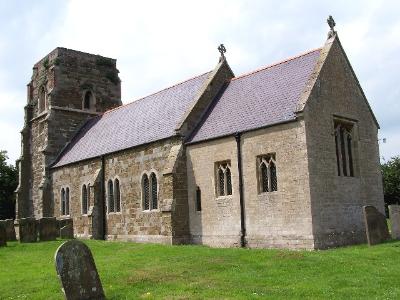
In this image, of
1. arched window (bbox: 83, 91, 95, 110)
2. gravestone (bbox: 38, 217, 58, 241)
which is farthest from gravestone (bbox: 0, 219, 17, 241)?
arched window (bbox: 83, 91, 95, 110)

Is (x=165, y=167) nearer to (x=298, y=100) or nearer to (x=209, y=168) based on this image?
(x=209, y=168)

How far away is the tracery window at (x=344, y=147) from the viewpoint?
21172 millimetres

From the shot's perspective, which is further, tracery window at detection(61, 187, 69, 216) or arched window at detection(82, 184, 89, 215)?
tracery window at detection(61, 187, 69, 216)

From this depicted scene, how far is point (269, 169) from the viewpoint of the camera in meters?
20.4

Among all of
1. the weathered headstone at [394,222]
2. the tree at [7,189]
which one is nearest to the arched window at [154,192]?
the weathered headstone at [394,222]

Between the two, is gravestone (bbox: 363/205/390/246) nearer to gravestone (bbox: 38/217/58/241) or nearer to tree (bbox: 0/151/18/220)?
gravestone (bbox: 38/217/58/241)

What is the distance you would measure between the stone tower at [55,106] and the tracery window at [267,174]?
19.3 m

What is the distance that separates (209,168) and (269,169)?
336 centimetres

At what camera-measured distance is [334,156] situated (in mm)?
20438

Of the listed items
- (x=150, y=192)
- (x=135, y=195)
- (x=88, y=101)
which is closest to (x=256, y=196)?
(x=150, y=192)

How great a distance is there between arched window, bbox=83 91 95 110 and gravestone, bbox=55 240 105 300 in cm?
2880

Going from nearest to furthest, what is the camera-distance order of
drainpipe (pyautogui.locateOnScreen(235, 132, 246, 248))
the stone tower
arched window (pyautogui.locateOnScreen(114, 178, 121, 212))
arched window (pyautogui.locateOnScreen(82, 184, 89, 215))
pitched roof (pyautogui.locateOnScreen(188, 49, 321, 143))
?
drainpipe (pyautogui.locateOnScreen(235, 132, 246, 248)), pitched roof (pyautogui.locateOnScreen(188, 49, 321, 143)), arched window (pyautogui.locateOnScreen(114, 178, 121, 212)), arched window (pyautogui.locateOnScreen(82, 184, 89, 215)), the stone tower

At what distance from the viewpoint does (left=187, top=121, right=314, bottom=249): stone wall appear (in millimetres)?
19062

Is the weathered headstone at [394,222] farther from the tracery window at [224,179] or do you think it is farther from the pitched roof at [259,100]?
the tracery window at [224,179]
